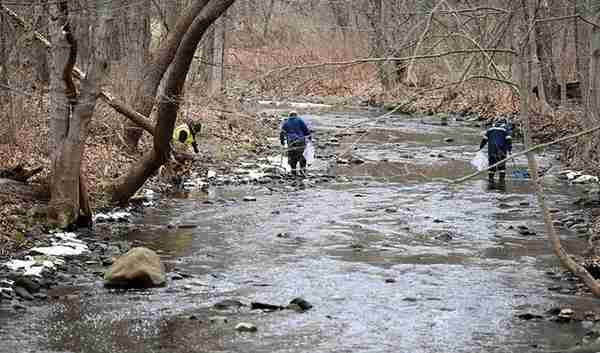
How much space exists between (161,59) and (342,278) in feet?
22.6

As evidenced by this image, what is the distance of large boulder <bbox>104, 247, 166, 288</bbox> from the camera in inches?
456

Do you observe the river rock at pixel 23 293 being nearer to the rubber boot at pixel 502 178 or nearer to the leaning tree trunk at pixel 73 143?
the leaning tree trunk at pixel 73 143

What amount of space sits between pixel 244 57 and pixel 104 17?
34988 millimetres

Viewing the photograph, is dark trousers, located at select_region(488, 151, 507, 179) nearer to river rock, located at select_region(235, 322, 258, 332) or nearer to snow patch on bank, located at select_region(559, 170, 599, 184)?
snow patch on bank, located at select_region(559, 170, 599, 184)

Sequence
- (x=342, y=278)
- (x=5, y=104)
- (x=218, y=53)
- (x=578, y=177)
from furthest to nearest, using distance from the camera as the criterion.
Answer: (x=218, y=53), (x=578, y=177), (x=5, y=104), (x=342, y=278)

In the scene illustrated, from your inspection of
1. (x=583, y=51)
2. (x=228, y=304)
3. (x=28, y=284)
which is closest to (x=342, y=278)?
(x=228, y=304)

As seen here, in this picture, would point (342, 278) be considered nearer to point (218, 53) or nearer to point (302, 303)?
point (302, 303)

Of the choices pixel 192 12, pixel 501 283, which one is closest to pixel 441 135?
pixel 192 12

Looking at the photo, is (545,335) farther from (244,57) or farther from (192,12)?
(244,57)

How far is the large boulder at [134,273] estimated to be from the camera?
11578mm

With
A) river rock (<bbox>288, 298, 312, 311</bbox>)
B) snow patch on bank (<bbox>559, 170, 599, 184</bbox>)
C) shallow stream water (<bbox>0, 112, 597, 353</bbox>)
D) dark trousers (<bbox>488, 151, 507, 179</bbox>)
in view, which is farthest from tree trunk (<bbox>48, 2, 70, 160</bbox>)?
snow patch on bank (<bbox>559, 170, 599, 184</bbox>)

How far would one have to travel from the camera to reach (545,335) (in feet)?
31.7

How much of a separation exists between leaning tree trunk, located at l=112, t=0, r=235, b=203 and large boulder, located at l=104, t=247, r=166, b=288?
13.1ft

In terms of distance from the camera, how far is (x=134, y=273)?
11602 millimetres
